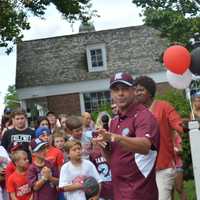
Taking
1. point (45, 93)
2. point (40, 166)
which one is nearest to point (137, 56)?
point (45, 93)

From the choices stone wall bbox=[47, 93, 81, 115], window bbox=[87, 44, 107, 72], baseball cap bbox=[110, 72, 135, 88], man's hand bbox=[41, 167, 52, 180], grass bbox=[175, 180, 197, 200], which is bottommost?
grass bbox=[175, 180, 197, 200]

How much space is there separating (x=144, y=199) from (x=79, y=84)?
3236 cm

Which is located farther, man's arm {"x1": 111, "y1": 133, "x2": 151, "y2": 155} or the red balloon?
the red balloon

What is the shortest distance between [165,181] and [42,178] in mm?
1540

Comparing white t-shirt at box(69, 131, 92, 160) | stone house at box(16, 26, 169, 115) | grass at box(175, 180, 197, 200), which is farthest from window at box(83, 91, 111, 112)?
white t-shirt at box(69, 131, 92, 160)

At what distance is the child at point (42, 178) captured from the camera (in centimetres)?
796

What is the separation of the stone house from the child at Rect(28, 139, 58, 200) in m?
28.4

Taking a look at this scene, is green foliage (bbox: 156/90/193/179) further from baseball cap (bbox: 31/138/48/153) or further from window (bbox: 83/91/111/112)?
window (bbox: 83/91/111/112)

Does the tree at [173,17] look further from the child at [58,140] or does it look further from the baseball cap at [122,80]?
the baseball cap at [122,80]

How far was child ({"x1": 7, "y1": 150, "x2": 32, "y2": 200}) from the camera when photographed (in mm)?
8117

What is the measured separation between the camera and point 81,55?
3819 centimetres

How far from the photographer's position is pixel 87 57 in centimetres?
3794

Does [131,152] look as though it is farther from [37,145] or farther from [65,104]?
[65,104]

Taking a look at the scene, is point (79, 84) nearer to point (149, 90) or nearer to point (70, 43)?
point (70, 43)
